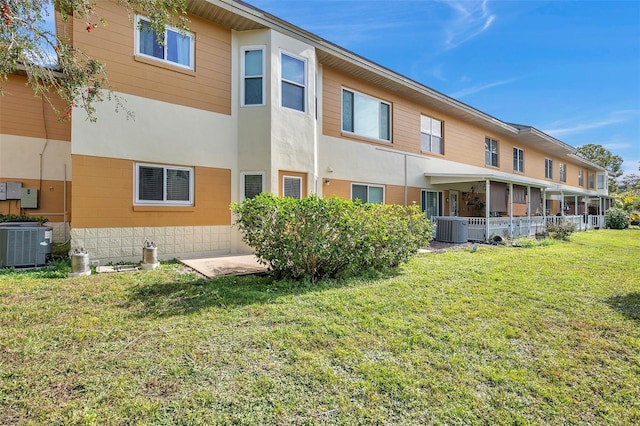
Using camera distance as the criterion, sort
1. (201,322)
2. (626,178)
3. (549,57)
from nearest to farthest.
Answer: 1. (201,322)
2. (549,57)
3. (626,178)

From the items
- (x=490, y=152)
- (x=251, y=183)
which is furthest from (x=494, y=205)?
(x=251, y=183)

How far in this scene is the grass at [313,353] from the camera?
2.65m

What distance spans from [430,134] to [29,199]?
1654cm

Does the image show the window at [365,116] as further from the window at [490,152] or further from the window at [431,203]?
the window at [490,152]

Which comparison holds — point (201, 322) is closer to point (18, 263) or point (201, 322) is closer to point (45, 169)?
point (18, 263)

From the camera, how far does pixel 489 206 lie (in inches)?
569

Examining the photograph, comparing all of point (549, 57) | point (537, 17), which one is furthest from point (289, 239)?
point (549, 57)

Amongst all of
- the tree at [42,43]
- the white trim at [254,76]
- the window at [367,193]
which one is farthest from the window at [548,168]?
the tree at [42,43]

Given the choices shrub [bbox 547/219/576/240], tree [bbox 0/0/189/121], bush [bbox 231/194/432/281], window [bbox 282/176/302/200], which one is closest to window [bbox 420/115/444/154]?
shrub [bbox 547/219/576/240]

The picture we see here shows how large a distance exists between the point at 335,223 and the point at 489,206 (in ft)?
36.4

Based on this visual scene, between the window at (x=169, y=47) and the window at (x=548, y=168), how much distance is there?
90.7ft

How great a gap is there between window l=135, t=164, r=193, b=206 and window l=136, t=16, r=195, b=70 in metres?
3.09

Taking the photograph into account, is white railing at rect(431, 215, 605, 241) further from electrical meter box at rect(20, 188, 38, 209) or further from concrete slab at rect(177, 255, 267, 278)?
electrical meter box at rect(20, 188, 38, 209)

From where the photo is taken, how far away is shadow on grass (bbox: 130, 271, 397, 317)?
489 cm
